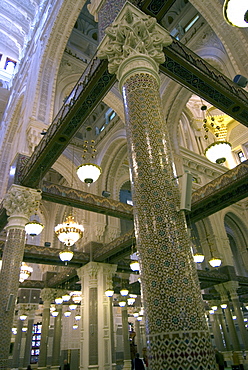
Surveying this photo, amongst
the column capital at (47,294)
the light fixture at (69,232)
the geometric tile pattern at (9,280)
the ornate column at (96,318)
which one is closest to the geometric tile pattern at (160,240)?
the geometric tile pattern at (9,280)

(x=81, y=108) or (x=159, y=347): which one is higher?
(x=81, y=108)

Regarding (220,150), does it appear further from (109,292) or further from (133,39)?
(109,292)

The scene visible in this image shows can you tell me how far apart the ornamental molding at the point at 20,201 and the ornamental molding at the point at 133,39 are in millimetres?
4145

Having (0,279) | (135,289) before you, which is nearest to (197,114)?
(135,289)

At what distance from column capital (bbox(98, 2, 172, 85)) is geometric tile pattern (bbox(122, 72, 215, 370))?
0.19 metres

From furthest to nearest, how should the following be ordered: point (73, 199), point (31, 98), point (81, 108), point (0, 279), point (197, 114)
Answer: point (197, 114)
point (31, 98)
point (73, 199)
point (0, 279)
point (81, 108)

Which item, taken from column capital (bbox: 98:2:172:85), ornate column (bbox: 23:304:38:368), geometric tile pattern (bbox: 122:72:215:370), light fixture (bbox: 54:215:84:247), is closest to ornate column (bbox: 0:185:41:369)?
light fixture (bbox: 54:215:84:247)

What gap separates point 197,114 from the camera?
16.8 m

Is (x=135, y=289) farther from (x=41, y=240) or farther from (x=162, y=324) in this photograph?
(x=162, y=324)

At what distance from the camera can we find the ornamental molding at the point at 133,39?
3.42m

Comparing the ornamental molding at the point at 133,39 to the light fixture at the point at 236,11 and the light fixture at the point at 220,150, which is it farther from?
the light fixture at the point at 220,150

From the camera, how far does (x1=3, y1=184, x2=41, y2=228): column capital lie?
646 centimetres

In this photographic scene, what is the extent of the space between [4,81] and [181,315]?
19600mm

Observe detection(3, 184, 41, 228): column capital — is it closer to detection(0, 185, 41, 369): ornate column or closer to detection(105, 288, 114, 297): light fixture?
detection(0, 185, 41, 369): ornate column
